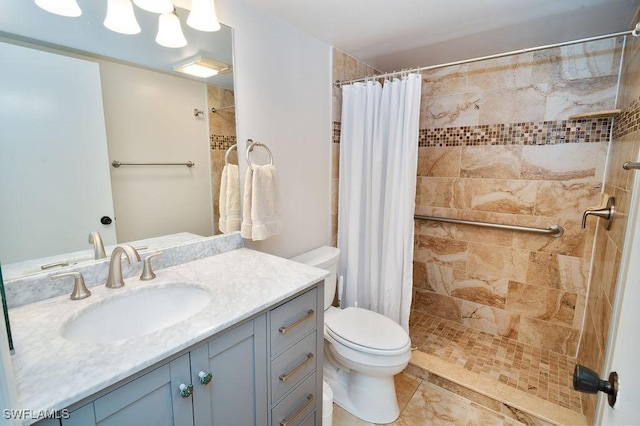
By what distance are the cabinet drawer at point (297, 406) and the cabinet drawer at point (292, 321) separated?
22cm

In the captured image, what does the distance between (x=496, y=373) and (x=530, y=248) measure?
0.88 meters

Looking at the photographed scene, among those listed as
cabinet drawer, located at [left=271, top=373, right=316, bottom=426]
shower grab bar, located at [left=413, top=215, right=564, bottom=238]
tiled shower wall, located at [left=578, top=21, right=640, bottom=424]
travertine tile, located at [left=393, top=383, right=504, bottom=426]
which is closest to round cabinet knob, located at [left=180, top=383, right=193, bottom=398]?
cabinet drawer, located at [left=271, top=373, right=316, bottom=426]

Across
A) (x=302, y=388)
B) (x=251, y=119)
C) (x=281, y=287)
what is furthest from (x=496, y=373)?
(x=251, y=119)

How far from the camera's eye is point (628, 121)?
1418mm

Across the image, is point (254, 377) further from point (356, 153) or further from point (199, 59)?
point (356, 153)

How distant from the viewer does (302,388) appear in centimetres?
125

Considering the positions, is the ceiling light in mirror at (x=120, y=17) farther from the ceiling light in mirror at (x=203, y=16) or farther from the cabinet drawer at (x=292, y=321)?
the cabinet drawer at (x=292, y=321)

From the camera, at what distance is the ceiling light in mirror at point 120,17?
3.72 ft

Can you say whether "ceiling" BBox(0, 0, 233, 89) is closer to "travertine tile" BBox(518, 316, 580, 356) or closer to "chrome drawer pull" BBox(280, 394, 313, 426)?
"chrome drawer pull" BBox(280, 394, 313, 426)

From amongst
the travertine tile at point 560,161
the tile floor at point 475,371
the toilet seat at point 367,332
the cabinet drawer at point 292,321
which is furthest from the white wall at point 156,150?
the travertine tile at point 560,161

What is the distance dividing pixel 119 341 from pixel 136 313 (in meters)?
0.32

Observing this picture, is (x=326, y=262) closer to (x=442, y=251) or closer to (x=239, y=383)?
(x=239, y=383)

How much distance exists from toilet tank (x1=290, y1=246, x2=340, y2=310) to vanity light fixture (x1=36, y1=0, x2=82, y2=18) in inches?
57.6

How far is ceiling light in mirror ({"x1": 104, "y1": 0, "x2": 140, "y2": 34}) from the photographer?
113 cm
